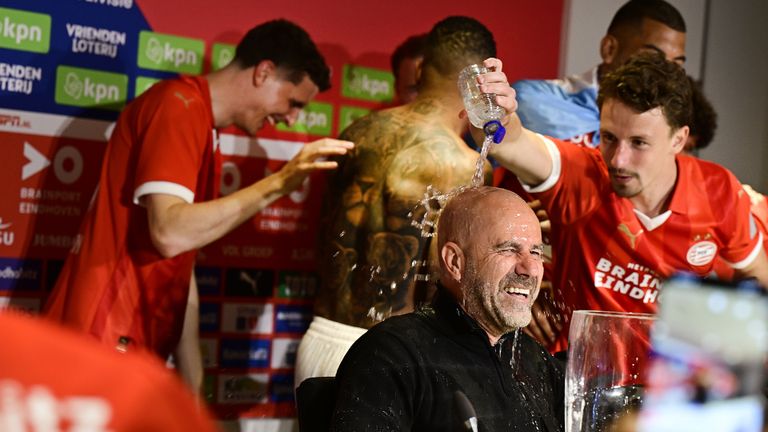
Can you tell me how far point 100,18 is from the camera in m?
3.34

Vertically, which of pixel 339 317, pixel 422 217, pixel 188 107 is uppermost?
pixel 188 107

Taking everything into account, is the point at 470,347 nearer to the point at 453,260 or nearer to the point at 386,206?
the point at 453,260

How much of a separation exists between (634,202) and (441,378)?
43.7 inches

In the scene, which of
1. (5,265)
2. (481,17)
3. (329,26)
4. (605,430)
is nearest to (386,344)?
(605,430)

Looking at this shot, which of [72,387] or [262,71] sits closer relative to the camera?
[72,387]

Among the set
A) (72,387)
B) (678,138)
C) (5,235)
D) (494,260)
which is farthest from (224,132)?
(72,387)

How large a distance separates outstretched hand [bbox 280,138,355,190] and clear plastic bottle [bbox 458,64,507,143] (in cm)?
54

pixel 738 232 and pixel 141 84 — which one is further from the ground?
pixel 141 84

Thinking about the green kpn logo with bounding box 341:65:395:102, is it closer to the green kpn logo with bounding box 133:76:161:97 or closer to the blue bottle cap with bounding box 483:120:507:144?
the green kpn logo with bounding box 133:76:161:97

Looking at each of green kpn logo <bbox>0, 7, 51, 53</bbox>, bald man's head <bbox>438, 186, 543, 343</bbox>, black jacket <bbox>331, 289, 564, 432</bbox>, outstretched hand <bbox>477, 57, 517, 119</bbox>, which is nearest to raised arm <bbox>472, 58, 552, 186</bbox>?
outstretched hand <bbox>477, 57, 517, 119</bbox>

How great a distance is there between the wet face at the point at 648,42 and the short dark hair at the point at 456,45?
92 centimetres

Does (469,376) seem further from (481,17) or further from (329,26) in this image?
(481,17)

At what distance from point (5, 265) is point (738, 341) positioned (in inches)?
116

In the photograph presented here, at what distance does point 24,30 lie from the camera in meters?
3.20
